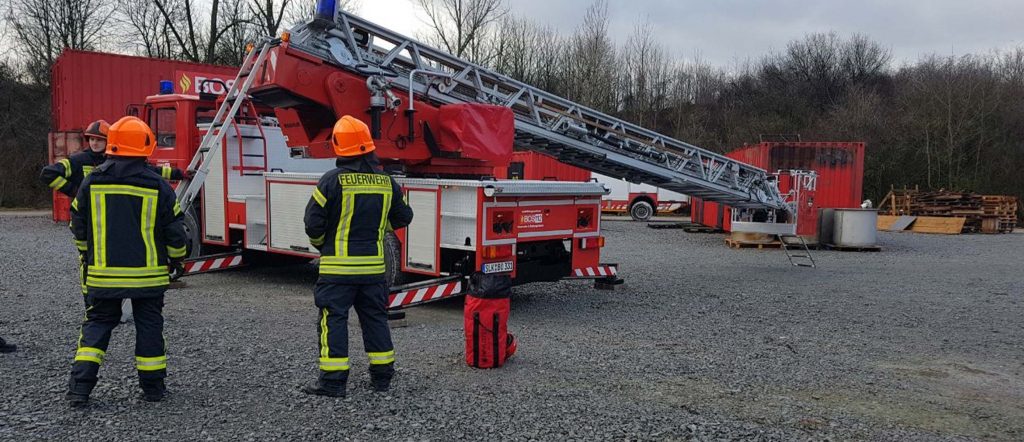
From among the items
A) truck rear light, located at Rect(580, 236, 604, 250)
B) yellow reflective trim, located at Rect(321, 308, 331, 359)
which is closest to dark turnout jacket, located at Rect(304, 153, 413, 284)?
yellow reflective trim, located at Rect(321, 308, 331, 359)

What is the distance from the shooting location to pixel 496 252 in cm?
711

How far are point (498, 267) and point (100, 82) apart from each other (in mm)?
14424

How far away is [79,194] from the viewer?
166 inches

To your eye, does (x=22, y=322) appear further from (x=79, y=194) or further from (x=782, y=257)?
(x=782, y=257)

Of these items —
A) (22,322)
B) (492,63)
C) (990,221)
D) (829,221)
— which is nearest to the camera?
(22,322)

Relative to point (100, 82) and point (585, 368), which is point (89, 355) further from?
point (100, 82)

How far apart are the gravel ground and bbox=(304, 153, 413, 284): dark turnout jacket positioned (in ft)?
2.64

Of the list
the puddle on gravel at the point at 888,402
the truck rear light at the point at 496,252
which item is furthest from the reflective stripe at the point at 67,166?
the puddle on gravel at the point at 888,402

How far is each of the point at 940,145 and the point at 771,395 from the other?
29.2 m

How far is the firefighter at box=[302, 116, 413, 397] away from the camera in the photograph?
175 inches

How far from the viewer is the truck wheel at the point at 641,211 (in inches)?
991

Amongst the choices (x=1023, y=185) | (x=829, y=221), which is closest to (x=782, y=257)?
(x=829, y=221)

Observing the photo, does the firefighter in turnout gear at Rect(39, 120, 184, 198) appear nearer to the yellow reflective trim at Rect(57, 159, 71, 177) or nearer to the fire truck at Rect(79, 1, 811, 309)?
the yellow reflective trim at Rect(57, 159, 71, 177)

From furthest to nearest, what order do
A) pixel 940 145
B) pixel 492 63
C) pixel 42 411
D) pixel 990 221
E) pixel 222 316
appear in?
pixel 492 63 → pixel 940 145 → pixel 990 221 → pixel 222 316 → pixel 42 411
